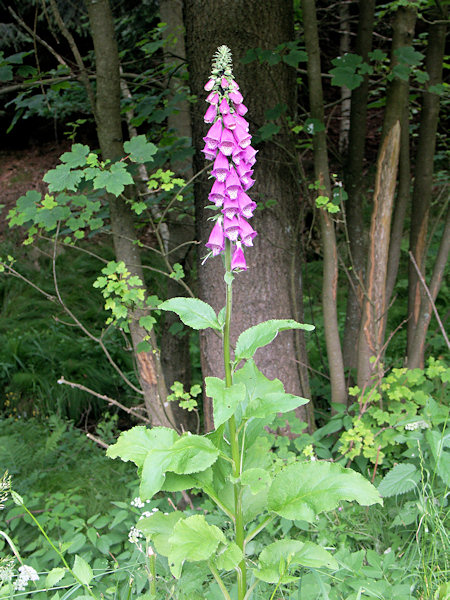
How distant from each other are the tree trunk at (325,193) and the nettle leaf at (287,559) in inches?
70.4

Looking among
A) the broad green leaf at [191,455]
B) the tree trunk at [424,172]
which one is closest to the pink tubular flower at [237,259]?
the broad green leaf at [191,455]

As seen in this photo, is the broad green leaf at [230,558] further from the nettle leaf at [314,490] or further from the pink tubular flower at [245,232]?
the pink tubular flower at [245,232]

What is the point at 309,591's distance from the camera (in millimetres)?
1783

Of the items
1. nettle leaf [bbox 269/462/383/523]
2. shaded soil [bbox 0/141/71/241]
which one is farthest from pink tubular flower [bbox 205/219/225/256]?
shaded soil [bbox 0/141/71/241]

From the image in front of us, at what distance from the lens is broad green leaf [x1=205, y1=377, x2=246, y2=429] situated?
4.42 ft

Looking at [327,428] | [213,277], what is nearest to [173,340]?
[213,277]

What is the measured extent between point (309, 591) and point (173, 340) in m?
2.43

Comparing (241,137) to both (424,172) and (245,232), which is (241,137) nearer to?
(245,232)

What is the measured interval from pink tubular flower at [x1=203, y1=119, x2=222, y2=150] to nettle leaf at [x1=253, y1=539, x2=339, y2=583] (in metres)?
1.15

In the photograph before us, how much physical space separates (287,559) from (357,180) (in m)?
2.67

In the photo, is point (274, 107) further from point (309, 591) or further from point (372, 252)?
point (309, 591)

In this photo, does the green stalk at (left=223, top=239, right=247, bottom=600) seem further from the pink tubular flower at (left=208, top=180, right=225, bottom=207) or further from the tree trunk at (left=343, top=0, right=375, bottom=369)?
the tree trunk at (left=343, top=0, right=375, bottom=369)

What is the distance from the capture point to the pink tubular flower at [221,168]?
148cm

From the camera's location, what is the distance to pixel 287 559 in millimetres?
1475
